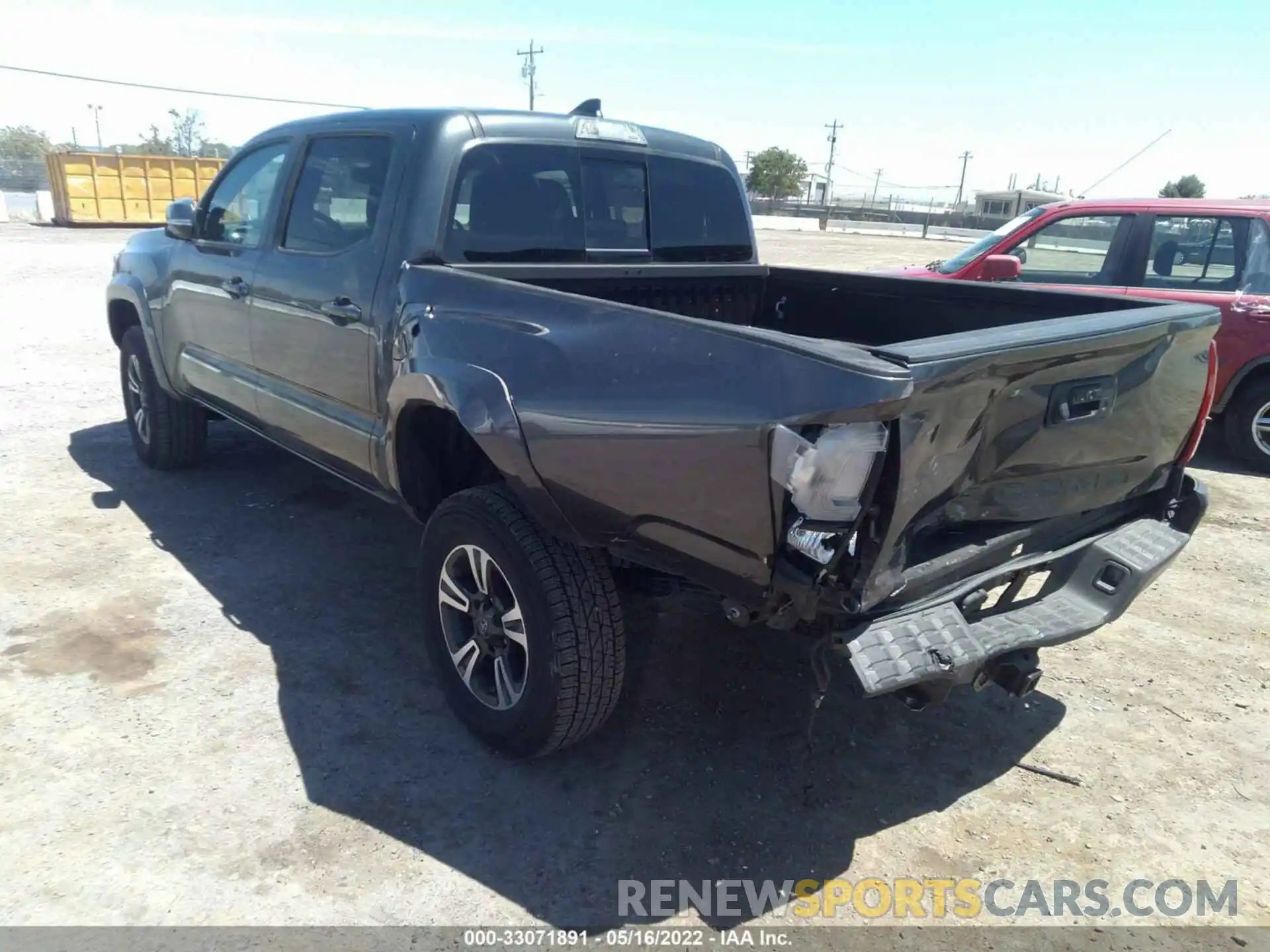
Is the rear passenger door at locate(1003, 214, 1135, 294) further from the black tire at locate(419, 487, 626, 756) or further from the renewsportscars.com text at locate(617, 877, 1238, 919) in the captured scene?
the black tire at locate(419, 487, 626, 756)

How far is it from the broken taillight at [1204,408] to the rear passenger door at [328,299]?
289 centimetres

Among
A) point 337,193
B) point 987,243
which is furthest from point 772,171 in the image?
point 337,193

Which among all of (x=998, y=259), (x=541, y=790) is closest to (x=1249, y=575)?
(x=998, y=259)

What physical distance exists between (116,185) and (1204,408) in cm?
2949

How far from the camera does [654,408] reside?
2350mm

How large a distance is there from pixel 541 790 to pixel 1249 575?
393cm

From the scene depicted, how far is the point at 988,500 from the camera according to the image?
256 cm

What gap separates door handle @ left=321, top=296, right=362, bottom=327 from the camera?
11.2ft

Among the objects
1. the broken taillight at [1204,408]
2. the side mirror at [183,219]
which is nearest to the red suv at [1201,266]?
the broken taillight at [1204,408]

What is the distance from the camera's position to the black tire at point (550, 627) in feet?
8.84

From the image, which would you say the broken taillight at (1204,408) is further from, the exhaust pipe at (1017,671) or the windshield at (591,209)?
the windshield at (591,209)

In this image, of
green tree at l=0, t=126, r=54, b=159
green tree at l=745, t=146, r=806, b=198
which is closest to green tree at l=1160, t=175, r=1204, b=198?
green tree at l=745, t=146, r=806, b=198

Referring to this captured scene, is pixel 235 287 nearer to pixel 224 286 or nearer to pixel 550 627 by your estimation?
pixel 224 286

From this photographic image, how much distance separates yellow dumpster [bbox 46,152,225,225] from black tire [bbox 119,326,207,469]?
2381cm
